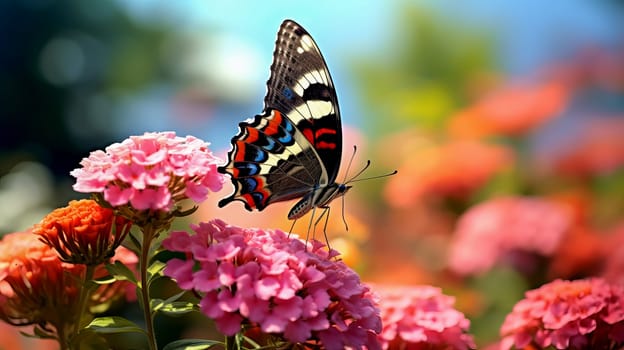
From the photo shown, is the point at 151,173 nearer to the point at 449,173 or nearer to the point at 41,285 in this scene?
the point at 41,285

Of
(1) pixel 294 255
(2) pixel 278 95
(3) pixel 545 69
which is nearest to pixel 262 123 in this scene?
(2) pixel 278 95

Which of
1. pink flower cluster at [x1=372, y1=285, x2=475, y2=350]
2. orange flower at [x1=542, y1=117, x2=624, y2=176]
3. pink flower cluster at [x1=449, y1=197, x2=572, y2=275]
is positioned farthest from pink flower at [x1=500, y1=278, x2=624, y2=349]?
orange flower at [x1=542, y1=117, x2=624, y2=176]

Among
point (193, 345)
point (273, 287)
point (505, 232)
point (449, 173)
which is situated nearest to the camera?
point (273, 287)

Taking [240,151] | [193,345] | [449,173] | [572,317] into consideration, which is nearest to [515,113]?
[449,173]

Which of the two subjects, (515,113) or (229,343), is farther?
(515,113)

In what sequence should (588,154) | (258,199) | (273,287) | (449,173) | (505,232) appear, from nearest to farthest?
(273,287)
(258,199)
(505,232)
(449,173)
(588,154)

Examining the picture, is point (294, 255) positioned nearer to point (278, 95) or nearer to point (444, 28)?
point (278, 95)

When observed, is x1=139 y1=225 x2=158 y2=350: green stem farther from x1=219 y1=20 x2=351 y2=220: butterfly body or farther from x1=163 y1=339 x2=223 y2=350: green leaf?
x1=219 y1=20 x2=351 y2=220: butterfly body
